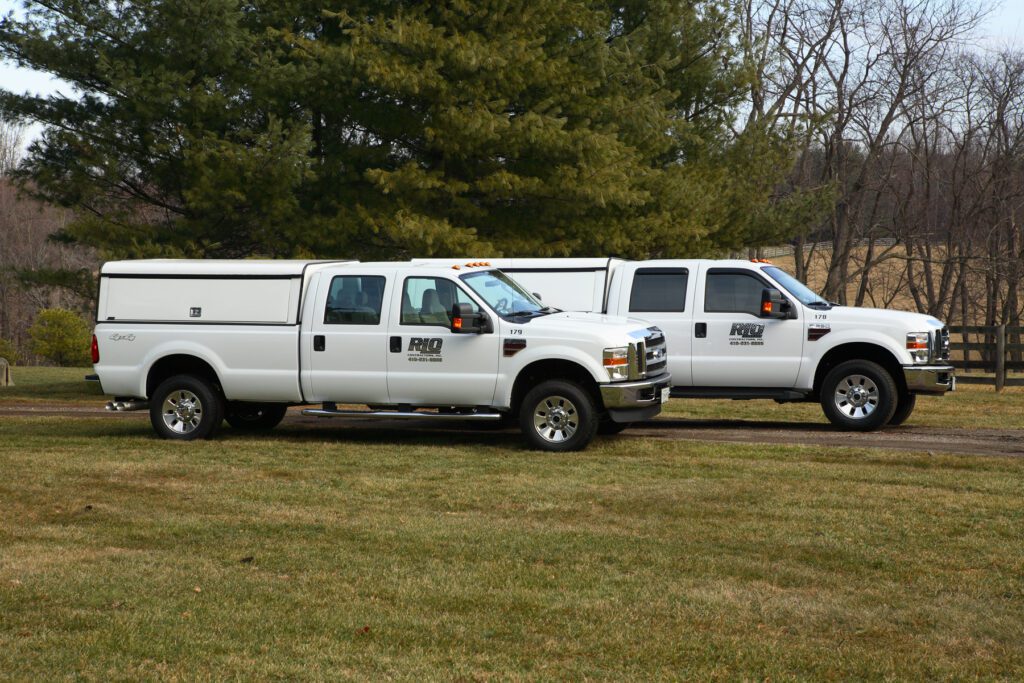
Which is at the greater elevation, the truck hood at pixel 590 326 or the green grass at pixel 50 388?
the truck hood at pixel 590 326

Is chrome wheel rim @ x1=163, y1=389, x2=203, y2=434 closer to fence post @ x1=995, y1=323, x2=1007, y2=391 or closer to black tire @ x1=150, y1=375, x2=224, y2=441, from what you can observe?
black tire @ x1=150, y1=375, x2=224, y2=441

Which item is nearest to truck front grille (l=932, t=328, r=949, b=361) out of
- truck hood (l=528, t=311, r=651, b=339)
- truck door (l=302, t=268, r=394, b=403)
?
truck hood (l=528, t=311, r=651, b=339)

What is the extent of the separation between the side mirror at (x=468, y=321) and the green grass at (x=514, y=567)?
1.35 m

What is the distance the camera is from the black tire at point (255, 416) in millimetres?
15586

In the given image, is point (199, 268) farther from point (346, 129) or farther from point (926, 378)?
point (346, 129)

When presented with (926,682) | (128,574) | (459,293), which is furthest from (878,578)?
(459,293)

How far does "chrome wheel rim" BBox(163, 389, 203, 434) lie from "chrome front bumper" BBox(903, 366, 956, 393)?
8075 mm

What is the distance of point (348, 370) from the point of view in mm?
13555

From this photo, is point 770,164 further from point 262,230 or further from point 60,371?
point 60,371

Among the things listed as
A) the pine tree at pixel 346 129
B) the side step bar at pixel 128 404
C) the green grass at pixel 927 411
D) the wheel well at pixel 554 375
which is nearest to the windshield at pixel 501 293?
the wheel well at pixel 554 375

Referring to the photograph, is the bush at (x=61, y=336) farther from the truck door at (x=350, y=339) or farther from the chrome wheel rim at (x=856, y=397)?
the chrome wheel rim at (x=856, y=397)

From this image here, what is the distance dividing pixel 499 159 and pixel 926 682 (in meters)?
17.5

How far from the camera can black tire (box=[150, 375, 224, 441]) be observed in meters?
14.0

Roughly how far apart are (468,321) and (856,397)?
4.88m
